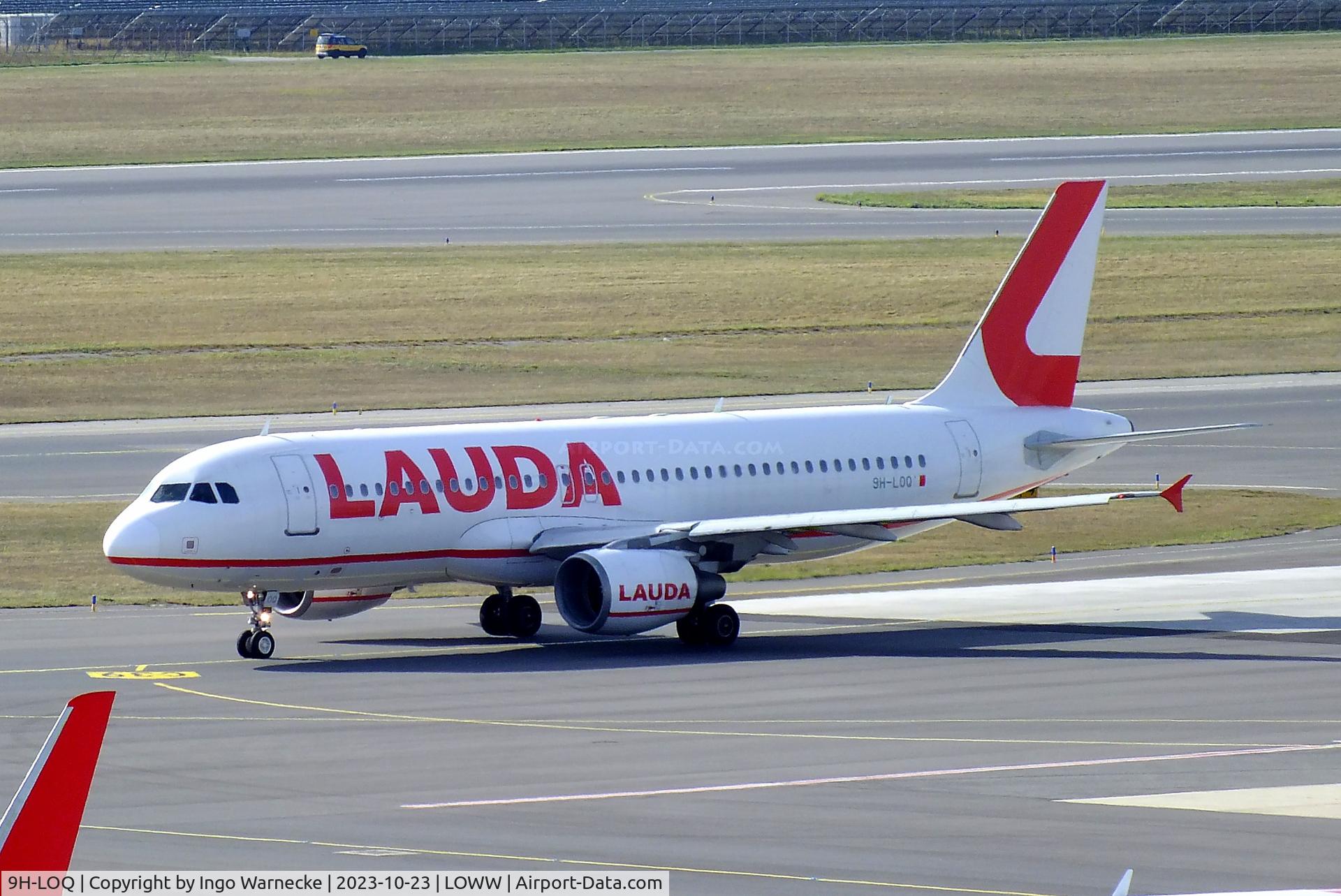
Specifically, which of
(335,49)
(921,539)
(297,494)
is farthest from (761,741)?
(335,49)

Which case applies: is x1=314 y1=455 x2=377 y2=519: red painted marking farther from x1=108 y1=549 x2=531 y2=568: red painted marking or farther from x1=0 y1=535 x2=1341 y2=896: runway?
x1=0 y1=535 x2=1341 y2=896: runway

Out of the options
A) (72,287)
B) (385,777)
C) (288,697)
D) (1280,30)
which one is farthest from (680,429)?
(1280,30)

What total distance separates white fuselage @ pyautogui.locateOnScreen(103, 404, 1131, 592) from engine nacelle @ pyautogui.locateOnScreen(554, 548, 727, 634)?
1.46m

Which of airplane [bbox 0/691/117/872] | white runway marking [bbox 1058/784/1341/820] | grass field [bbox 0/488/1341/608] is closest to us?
airplane [bbox 0/691/117/872]

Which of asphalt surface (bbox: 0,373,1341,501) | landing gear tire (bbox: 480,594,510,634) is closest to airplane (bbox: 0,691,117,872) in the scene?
landing gear tire (bbox: 480,594,510,634)

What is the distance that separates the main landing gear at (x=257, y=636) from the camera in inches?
1425

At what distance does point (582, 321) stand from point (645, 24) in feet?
252

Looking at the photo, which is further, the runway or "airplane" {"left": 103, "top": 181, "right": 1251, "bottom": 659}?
"airplane" {"left": 103, "top": 181, "right": 1251, "bottom": 659}

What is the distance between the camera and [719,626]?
37.5 meters

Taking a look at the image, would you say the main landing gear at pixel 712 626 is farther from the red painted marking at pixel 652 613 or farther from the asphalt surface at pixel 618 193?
the asphalt surface at pixel 618 193

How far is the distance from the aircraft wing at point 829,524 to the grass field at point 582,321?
95.0 feet

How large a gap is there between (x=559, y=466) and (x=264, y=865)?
18376 millimetres

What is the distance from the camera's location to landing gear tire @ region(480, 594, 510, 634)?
39.4m

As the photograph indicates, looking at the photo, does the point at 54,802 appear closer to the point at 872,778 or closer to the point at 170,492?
the point at 872,778
